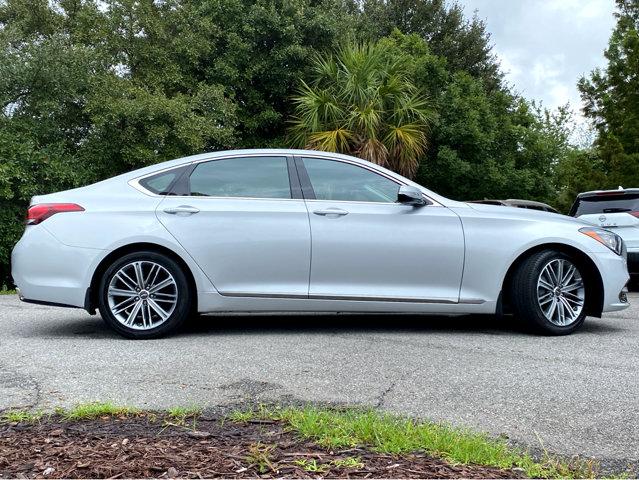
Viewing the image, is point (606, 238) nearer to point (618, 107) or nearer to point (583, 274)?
point (583, 274)

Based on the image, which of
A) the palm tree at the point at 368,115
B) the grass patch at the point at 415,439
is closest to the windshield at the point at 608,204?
the palm tree at the point at 368,115

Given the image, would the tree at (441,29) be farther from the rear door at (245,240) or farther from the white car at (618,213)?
the rear door at (245,240)

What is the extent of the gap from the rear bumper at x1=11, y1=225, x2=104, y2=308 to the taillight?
0.23ft

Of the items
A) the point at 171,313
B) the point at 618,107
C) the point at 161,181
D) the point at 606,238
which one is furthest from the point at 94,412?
the point at 618,107

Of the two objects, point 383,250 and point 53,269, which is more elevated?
point 383,250

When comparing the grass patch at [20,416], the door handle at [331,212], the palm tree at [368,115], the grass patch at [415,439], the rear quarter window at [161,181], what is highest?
the palm tree at [368,115]

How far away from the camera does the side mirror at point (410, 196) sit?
5824 millimetres

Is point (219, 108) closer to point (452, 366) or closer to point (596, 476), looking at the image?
point (452, 366)

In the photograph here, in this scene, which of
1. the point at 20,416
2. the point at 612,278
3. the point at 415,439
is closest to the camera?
the point at 415,439

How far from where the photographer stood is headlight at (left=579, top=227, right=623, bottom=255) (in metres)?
6.14

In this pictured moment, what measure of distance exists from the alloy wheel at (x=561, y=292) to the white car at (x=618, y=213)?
4.50 meters

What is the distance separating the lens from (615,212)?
411 inches

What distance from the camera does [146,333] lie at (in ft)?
18.6

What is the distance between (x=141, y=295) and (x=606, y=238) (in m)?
4.09
